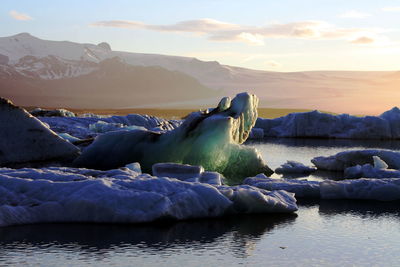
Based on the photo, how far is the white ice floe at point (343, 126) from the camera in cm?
3841

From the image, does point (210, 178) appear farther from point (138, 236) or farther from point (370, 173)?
point (370, 173)

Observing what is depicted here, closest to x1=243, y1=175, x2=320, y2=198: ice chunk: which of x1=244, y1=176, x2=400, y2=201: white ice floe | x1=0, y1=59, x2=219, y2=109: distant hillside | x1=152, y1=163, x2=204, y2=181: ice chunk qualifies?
x1=244, y1=176, x2=400, y2=201: white ice floe

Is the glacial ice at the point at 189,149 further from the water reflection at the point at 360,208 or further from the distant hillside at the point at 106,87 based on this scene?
the distant hillside at the point at 106,87

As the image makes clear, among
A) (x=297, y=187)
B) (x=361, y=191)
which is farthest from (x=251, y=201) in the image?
(x=361, y=191)

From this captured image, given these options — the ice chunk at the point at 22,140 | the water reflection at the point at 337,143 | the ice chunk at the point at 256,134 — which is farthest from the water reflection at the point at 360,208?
the ice chunk at the point at 256,134

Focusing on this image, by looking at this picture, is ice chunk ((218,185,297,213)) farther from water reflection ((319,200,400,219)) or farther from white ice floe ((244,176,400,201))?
white ice floe ((244,176,400,201))

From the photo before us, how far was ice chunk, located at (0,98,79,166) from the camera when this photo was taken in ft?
53.7

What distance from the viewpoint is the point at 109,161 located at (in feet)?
54.0

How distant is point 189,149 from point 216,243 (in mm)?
7910

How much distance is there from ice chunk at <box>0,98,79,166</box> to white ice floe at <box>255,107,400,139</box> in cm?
2415

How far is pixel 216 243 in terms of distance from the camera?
820 cm

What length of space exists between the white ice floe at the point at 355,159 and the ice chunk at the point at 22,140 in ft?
24.7

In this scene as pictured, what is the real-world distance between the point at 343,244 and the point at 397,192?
433 centimetres

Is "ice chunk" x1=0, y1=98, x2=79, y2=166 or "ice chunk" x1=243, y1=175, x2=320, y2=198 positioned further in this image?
"ice chunk" x1=0, y1=98, x2=79, y2=166
